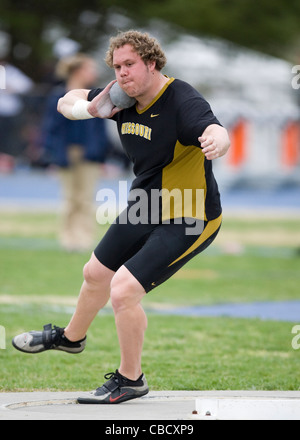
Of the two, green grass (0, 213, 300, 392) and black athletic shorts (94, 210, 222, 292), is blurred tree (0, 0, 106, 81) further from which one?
black athletic shorts (94, 210, 222, 292)

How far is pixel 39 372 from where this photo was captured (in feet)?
22.3

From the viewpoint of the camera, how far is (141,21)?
118 feet

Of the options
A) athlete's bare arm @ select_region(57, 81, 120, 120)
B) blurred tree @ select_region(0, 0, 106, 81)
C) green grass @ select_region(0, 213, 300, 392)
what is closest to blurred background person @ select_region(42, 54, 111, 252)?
green grass @ select_region(0, 213, 300, 392)

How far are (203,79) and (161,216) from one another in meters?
35.1

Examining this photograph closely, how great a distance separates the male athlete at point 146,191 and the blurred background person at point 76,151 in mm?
7701

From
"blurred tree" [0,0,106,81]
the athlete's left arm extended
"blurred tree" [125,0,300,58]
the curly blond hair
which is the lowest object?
the athlete's left arm extended

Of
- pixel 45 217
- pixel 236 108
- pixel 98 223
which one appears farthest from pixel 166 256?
pixel 236 108

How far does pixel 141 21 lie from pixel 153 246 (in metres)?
31.3

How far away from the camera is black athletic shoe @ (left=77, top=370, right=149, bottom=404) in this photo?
5.65 metres

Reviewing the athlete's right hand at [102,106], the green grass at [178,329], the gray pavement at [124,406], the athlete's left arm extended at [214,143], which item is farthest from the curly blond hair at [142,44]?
the green grass at [178,329]

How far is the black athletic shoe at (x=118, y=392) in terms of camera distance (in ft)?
18.5

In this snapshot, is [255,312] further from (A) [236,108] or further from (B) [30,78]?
(B) [30,78]

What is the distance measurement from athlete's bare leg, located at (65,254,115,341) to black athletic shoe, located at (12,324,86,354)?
0.14 feet

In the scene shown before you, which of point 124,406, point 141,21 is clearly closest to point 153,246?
point 124,406
